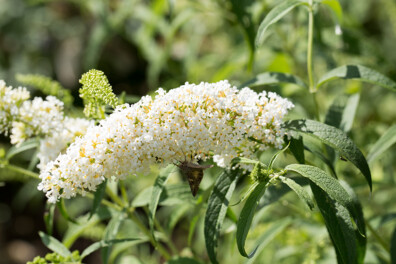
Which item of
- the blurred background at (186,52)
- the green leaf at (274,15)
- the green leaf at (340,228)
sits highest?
the blurred background at (186,52)

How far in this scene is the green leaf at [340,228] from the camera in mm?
1611

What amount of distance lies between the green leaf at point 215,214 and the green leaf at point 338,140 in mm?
351

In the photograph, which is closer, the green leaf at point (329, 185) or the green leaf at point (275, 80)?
the green leaf at point (329, 185)

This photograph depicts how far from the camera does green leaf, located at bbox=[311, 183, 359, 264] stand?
1.61 m

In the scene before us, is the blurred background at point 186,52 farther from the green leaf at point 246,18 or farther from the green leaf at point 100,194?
the green leaf at point 100,194

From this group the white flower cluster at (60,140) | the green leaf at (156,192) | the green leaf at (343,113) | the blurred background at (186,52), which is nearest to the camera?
the green leaf at (156,192)

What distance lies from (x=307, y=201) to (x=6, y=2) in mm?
5278

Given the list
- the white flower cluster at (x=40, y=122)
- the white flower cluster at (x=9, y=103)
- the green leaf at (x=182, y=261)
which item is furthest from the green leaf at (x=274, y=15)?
the green leaf at (x=182, y=261)

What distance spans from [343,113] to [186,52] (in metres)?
2.37

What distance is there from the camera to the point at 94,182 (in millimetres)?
1565

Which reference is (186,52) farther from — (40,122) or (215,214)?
(215,214)

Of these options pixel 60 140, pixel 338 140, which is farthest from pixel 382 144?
pixel 60 140

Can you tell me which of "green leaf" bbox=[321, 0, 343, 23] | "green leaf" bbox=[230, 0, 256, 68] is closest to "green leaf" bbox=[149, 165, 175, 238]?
"green leaf" bbox=[230, 0, 256, 68]

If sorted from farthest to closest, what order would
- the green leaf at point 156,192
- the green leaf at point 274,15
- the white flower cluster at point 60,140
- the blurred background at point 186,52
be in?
the blurred background at point 186,52 → the white flower cluster at point 60,140 → the green leaf at point 274,15 → the green leaf at point 156,192
